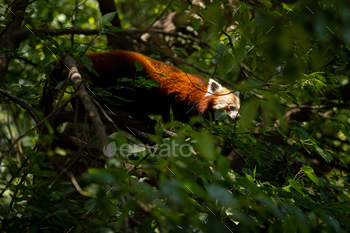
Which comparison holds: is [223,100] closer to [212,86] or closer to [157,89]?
[212,86]

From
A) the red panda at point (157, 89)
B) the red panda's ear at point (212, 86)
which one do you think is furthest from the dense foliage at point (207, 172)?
the red panda's ear at point (212, 86)

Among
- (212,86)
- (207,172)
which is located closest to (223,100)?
(212,86)

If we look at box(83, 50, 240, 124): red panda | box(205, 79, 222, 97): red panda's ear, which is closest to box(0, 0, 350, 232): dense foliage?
box(83, 50, 240, 124): red panda

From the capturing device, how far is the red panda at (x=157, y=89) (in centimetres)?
305

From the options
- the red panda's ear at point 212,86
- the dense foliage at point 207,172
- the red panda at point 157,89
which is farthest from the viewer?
the red panda's ear at point 212,86

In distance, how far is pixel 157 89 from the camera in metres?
3.46

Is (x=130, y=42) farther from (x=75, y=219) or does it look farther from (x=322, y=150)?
(x=75, y=219)

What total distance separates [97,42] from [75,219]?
4163mm

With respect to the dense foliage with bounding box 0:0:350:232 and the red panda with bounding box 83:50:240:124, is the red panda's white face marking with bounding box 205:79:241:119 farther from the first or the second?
the dense foliage with bounding box 0:0:350:232

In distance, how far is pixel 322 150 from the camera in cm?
230

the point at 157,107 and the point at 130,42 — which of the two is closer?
the point at 157,107

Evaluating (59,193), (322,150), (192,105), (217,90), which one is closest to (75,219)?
(59,193)

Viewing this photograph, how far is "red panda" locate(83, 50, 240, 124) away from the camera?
3053mm

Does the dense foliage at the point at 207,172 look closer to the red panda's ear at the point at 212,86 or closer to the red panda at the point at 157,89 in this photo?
the red panda at the point at 157,89
